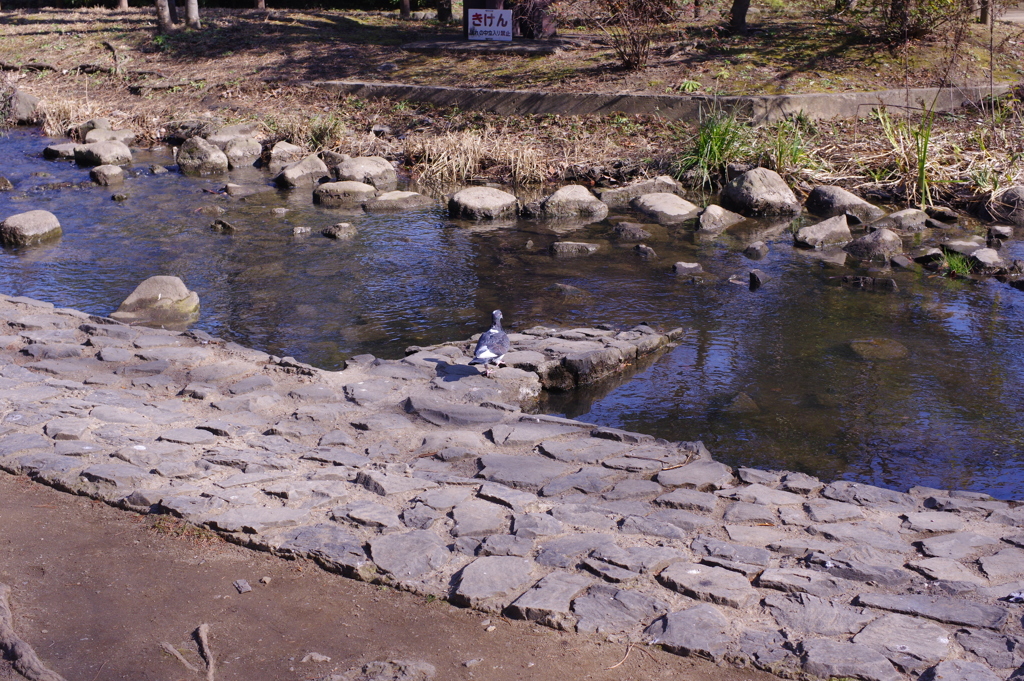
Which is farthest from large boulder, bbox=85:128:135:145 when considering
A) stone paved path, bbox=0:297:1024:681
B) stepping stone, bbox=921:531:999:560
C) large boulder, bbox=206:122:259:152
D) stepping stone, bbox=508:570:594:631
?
stepping stone, bbox=921:531:999:560

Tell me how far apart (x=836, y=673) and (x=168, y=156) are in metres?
15.6

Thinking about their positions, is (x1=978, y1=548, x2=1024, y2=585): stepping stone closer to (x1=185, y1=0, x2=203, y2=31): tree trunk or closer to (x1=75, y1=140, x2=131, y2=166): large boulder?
(x1=75, y1=140, x2=131, y2=166): large boulder

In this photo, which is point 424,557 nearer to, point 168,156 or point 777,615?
point 777,615

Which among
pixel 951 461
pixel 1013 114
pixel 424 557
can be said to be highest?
pixel 1013 114

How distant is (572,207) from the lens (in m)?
12.2

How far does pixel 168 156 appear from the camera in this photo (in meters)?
16.0

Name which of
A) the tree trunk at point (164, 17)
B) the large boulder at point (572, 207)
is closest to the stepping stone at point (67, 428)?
the large boulder at point (572, 207)

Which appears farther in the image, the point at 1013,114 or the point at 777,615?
the point at 1013,114

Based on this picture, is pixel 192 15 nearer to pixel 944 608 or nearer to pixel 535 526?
pixel 535 526

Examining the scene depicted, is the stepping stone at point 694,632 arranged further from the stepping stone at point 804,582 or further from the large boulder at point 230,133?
the large boulder at point 230,133

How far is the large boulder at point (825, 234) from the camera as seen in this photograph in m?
10.7

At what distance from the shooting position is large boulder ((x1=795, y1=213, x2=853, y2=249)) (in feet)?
35.1

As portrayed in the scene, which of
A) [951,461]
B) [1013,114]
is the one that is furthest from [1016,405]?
[1013,114]

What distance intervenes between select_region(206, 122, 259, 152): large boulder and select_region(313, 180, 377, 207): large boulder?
13.0ft
